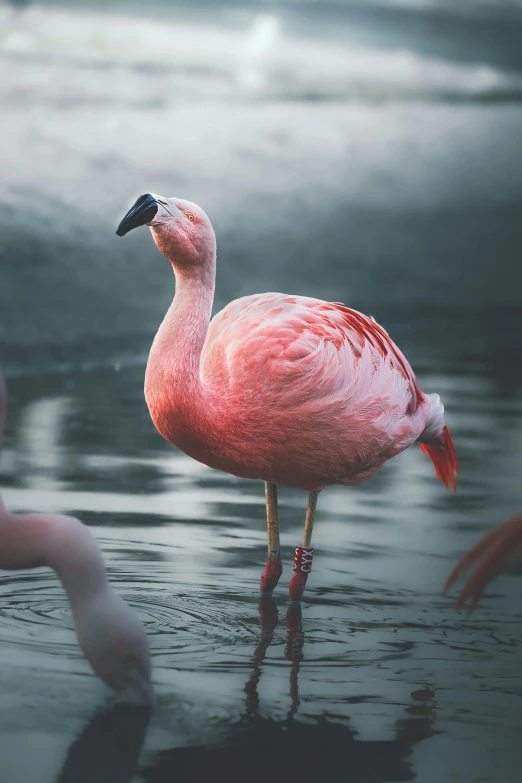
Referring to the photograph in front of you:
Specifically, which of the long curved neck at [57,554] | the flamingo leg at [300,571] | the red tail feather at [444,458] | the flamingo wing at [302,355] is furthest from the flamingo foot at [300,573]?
the long curved neck at [57,554]

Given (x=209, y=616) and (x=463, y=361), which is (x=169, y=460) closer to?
(x=209, y=616)

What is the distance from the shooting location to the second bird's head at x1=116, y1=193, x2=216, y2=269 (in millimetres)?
3982

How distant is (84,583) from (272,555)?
160 cm

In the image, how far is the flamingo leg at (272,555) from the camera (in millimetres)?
4566

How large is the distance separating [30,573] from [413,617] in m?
1.40

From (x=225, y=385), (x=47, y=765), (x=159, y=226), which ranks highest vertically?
(x=159, y=226)

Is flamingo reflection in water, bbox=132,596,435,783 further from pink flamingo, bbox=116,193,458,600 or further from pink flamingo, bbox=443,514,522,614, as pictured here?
pink flamingo, bbox=116,193,458,600

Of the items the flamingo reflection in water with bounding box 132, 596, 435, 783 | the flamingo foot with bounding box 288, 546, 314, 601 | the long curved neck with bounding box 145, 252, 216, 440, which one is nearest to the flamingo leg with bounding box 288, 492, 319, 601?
the flamingo foot with bounding box 288, 546, 314, 601

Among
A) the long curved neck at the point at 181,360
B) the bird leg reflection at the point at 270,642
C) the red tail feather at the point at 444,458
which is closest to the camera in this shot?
the bird leg reflection at the point at 270,642

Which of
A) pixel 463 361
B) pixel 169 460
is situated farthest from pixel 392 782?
pixel 463 361

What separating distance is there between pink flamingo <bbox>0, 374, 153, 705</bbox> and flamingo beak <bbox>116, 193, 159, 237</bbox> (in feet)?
3.23

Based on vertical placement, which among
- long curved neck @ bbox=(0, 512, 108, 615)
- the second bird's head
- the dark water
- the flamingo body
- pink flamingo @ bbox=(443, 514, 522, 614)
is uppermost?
the second bird's head

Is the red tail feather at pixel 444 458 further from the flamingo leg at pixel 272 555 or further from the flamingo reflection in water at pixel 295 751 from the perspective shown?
the flamingo reflection in water at pixel 295 751

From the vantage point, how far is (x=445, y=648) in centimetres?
395
